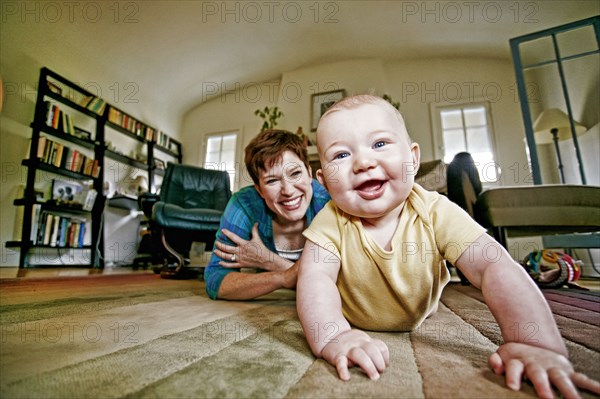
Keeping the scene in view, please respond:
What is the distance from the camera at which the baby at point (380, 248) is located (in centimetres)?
41

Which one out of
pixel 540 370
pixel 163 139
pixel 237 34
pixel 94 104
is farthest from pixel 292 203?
pixel 163 139

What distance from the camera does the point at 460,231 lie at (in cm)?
47

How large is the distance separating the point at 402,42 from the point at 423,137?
48.4 inches

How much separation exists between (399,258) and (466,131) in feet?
13.0

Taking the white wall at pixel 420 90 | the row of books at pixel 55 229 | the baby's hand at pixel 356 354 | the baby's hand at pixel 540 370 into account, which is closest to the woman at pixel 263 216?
the baby's hand at pixel 356 354

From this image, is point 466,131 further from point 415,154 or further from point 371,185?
point 371,185

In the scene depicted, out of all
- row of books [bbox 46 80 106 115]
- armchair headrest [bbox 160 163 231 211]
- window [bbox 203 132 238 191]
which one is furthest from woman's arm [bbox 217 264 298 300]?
window [bbox 203 132 238 191]

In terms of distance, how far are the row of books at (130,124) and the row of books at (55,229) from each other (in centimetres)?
121

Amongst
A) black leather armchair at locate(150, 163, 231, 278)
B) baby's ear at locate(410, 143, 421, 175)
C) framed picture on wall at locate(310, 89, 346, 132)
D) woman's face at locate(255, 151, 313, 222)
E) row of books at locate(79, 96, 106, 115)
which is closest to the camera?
baby's ear at locate(410, 143, 421, 175)

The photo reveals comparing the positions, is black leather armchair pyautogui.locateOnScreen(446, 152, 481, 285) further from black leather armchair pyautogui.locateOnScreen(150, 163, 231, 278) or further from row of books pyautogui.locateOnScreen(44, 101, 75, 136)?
row of books pyautogui.locateOnScreen(44, 101, 75, 136)

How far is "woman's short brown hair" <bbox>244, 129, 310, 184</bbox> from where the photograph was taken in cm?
96

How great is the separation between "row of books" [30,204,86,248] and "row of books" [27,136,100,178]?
430mm

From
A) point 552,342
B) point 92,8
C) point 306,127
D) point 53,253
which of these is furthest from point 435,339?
point 92,8

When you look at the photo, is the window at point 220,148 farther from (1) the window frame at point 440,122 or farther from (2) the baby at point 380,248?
(2) the baby at point 380,248
